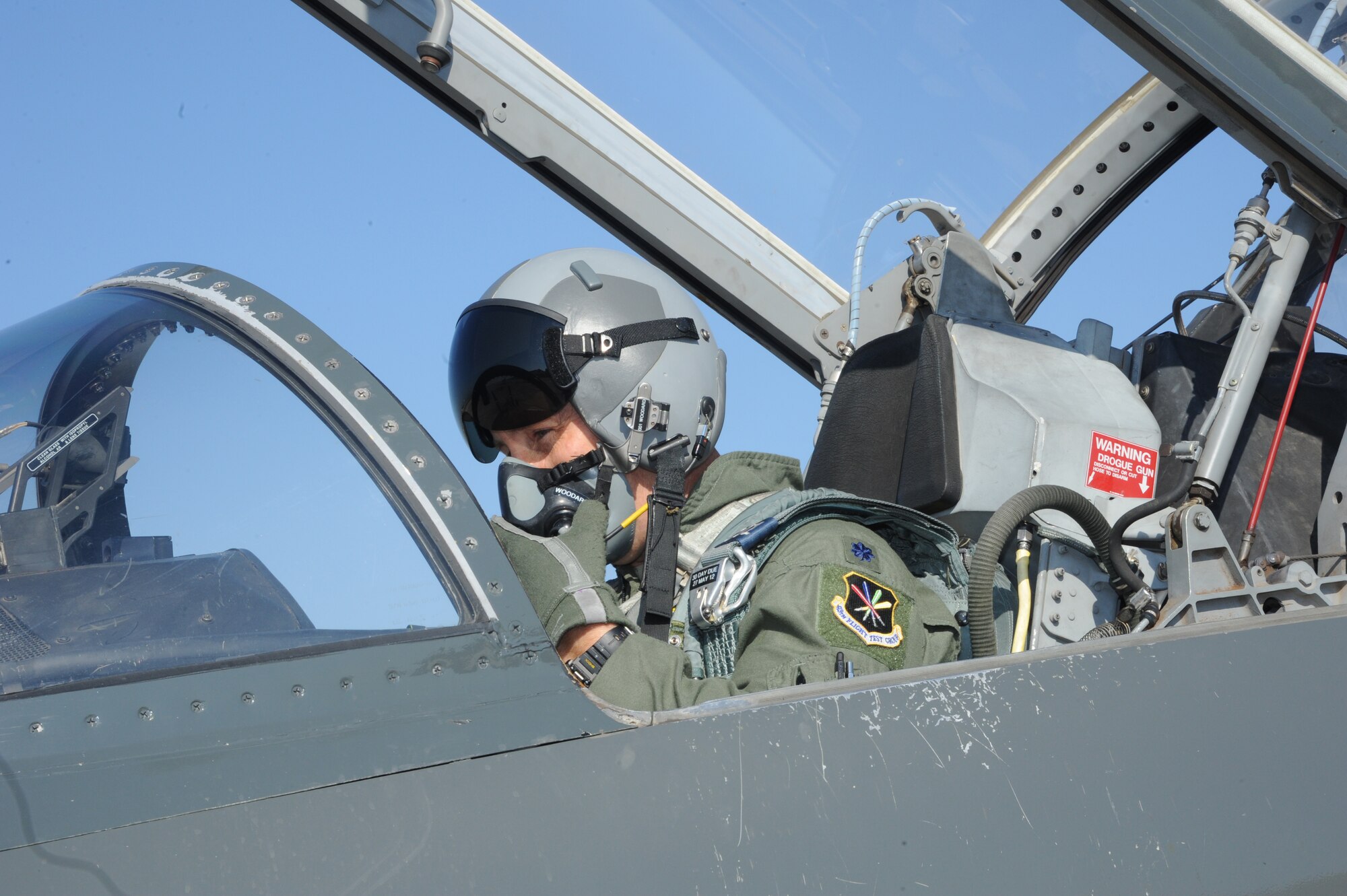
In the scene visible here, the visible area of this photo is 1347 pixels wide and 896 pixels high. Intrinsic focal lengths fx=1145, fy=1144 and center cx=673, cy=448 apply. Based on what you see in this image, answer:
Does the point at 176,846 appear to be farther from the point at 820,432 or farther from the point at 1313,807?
the point at 820,432

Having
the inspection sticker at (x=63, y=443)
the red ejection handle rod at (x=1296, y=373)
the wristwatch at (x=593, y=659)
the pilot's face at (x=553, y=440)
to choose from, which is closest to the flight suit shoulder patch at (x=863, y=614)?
the wristwatch at (x=593, y=659)

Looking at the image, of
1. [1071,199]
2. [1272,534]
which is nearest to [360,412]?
[1272,534]

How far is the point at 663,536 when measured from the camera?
220cm

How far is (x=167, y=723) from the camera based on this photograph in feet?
3.17

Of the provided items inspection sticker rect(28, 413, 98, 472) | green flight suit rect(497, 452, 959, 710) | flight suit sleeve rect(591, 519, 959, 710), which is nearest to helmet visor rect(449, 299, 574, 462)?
green flight suit rect(497, 452, 959, 710)

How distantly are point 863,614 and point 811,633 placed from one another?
100 mm

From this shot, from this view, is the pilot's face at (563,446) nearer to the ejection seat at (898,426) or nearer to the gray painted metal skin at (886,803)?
the ejection seat at (898,426)

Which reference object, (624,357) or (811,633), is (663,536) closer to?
(624,357)

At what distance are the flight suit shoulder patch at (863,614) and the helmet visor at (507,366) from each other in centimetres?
82

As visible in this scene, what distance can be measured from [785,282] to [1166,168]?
0.92 m

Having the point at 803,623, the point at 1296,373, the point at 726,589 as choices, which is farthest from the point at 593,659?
the point at 1296,373

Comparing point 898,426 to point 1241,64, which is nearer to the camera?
point 1241,64

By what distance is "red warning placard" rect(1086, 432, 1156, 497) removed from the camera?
6.66ft

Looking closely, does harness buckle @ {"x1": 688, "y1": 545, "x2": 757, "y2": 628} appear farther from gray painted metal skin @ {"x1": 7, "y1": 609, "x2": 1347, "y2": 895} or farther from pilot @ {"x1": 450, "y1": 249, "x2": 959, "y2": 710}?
gray painted metal skin @ {"x1": 7, "y1": 609, "x2": 1347, "y2": 895}
